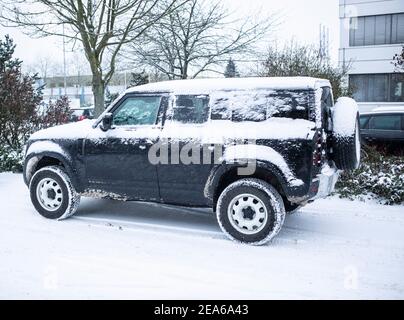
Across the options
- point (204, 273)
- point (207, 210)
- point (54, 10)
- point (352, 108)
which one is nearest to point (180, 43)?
point (54, 10)

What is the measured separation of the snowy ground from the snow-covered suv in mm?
429

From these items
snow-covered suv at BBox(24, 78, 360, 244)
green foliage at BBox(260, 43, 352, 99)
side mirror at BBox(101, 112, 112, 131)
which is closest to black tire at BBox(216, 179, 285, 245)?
snow-covered suv at BBox(24, 78, 360, 244)

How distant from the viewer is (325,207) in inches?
285

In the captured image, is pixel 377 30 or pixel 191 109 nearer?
pixel 191 109

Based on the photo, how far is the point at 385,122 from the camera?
34.9 feet

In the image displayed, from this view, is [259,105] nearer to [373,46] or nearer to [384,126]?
[384,126]

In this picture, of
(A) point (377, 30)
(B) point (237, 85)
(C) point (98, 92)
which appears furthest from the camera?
(A) point (377, 30)

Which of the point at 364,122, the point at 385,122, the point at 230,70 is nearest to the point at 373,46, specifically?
the point at 230,70

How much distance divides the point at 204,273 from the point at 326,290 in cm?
120

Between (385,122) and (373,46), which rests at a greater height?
(373,46)

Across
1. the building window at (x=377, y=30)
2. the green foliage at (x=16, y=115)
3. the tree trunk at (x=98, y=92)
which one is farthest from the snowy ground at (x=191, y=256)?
the building window at (x=377, y=30)

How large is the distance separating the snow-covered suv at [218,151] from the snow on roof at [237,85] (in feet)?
0.04

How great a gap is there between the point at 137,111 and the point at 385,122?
268 inches
